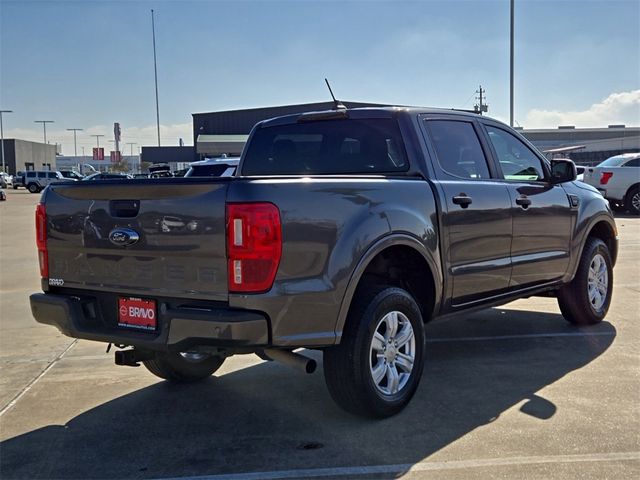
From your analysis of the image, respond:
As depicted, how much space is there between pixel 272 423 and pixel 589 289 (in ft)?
12.2

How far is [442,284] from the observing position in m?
4.51

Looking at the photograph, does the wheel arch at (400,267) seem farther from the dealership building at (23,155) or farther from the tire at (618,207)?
the dealership building at (23,155)

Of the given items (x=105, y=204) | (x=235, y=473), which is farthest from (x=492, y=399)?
(x=105, y=204)

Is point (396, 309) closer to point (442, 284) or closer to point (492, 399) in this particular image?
point (442, 284)

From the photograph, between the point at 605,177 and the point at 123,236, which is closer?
the point at 123,236

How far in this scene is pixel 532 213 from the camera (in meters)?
5.38

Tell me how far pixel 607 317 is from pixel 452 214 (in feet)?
10.3

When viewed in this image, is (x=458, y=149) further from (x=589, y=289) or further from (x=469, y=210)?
(x=589, y=289)

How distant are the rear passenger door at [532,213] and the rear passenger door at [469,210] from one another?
0.16 metres

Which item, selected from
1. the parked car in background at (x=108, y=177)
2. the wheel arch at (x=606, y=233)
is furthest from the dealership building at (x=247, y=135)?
the wheel arch at (x=606, y=233)

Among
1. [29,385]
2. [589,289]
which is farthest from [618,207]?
[29,385]

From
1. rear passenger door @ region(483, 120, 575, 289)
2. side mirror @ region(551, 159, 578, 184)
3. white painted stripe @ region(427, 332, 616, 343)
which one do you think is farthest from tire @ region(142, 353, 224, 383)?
side mirror @ region(551, 159, 578, 184)

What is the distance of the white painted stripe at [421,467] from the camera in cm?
333

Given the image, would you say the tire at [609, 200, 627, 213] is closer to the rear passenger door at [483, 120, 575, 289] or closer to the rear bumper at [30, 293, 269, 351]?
the rear passenger door at [483, 120, 575, 289]
